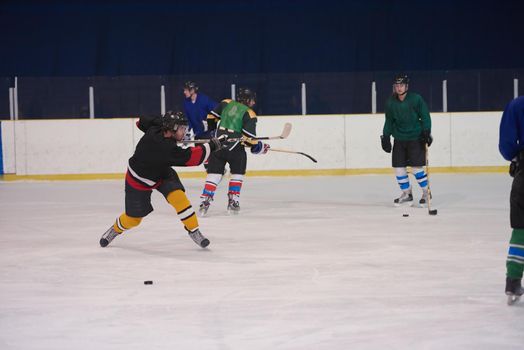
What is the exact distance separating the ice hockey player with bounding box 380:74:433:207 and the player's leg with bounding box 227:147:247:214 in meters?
1.38

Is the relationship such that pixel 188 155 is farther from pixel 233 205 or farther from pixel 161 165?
pixel 233 205

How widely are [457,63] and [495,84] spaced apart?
3432 millimetres

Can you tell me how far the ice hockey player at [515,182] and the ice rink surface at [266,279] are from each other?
0.43 ft

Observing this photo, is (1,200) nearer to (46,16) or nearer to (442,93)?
(442,93)

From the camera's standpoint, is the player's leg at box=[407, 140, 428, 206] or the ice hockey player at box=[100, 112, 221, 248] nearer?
the ice hockey player at box=[100, 112, 221, 248]

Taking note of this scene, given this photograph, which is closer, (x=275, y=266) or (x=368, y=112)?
(x=275, y=266)

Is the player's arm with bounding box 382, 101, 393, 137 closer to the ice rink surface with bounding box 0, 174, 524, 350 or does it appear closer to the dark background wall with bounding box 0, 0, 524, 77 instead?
the ice rink surface with bounding box 0, 174, 524, 350

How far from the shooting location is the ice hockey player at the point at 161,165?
5.20 metres

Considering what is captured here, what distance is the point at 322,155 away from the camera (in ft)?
36.7

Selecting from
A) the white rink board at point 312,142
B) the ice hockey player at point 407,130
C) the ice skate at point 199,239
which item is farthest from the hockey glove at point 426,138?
the white rink board at point 312,142

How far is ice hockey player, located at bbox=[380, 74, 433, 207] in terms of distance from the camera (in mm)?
7617

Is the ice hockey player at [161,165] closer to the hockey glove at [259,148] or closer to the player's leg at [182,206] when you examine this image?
the player's leg at [182,206]

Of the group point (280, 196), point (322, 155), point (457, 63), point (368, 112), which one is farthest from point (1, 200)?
point (457, 63)

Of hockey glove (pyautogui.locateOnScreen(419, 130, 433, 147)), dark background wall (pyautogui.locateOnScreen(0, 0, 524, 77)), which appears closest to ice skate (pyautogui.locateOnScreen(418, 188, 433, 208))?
hockey glove (pyautogui.locateOnScreen(419, 130, 433, 147))
